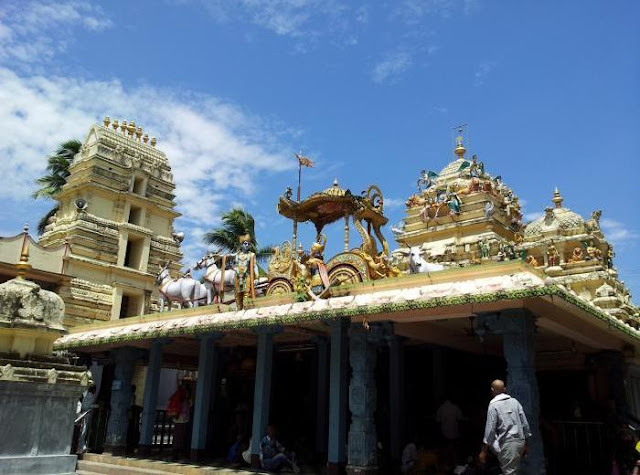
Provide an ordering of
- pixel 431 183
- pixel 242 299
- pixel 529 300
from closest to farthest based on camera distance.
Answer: pixel 529 300
pixel 242 299
pixel 431 183

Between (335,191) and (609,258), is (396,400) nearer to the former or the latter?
(335,191)

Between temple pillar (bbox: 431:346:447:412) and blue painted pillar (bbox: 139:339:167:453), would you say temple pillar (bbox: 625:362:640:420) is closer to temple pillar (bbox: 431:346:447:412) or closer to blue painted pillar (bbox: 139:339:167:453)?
temple pillar (bbox: 431:346:447:412)

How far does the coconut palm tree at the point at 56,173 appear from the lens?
29719mm

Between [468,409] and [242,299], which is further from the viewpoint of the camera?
[468,409]

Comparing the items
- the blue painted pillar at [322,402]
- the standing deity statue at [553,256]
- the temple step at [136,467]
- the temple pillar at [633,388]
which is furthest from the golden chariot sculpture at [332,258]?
the standing deity statue at [553,256]

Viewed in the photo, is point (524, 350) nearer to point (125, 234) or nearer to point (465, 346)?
point (465, 346)

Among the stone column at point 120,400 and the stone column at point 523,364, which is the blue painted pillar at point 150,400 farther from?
the stone column at point 523,364

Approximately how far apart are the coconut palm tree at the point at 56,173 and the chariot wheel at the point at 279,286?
20.6 m

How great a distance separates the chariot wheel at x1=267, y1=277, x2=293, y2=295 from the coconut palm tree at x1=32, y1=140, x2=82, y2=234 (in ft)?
67.5

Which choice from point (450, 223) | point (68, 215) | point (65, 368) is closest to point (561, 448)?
point (65, 368)

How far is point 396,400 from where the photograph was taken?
462 inches

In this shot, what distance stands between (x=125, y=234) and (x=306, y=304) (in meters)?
18.0

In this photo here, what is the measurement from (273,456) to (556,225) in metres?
15.5

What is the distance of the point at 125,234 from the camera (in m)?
26.3
